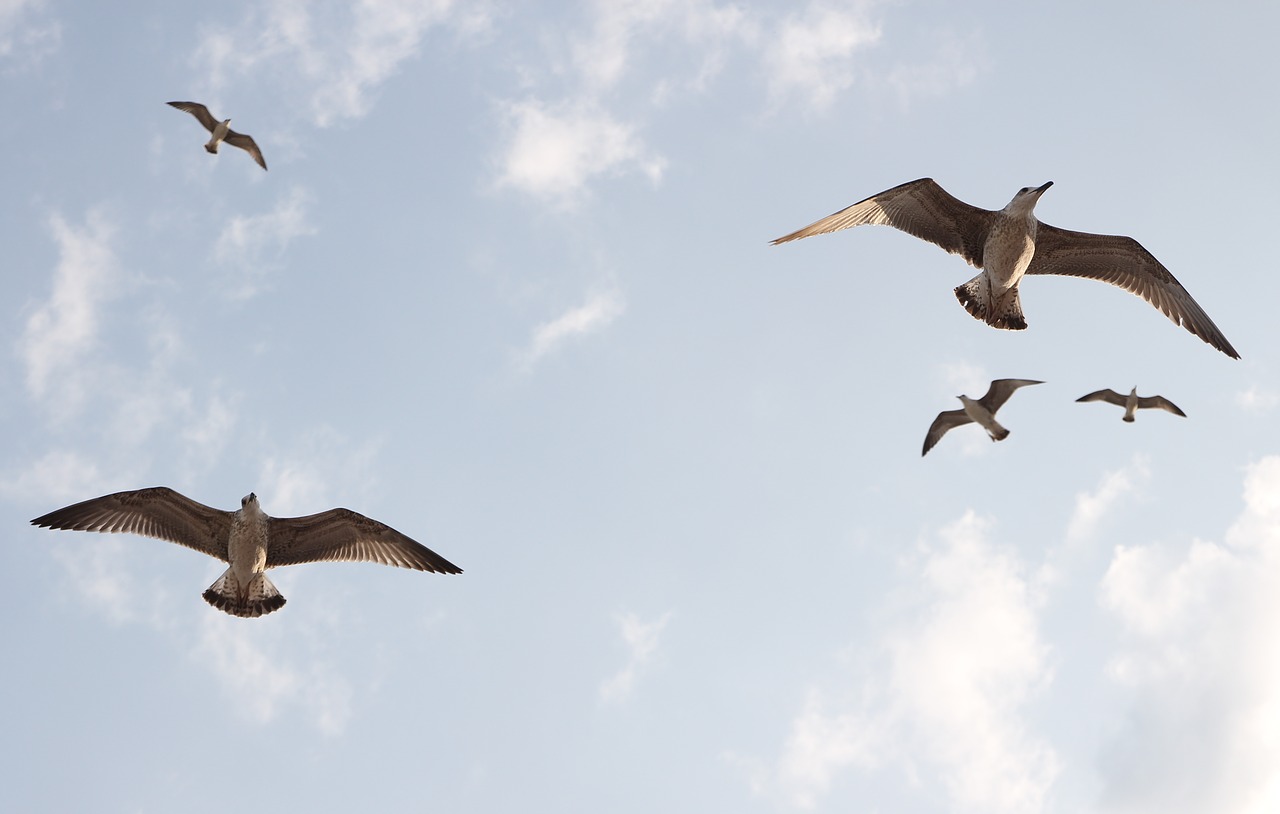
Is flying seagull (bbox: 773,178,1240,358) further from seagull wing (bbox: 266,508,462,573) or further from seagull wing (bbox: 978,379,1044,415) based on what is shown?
seagull wing (bbox: 266,508,462,573)

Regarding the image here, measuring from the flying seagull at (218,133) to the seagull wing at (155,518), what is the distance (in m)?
6.10

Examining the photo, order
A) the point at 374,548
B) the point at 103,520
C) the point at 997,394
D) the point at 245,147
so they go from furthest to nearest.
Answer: the point at 245,147, the point at 374,548, the point at 103,520, the point at 997,394

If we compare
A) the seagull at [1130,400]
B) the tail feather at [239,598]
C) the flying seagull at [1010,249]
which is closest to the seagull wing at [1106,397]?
the seagull at [1130,400]

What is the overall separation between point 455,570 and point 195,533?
11.2ft

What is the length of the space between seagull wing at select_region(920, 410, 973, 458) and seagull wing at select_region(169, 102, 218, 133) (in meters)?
11.9

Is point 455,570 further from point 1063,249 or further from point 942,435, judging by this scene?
point 1063,249

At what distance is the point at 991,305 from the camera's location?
15727mm

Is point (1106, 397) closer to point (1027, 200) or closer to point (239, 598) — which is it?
point (1027, 200)

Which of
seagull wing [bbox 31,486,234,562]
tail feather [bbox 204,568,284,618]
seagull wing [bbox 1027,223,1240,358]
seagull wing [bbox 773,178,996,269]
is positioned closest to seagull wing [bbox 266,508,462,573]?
tail feather [bbox 204,568,284,618]

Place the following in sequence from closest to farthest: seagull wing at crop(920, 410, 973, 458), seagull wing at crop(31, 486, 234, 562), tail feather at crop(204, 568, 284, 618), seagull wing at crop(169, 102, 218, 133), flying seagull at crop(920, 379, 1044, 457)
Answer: flying seagull at crop(920, 379, 1044, 457) → seagull wing at crop(920, 410, 973, 458) → seagull wing at crop(31, 486, 234, 562) → tail feather at crop(204, 568, 284, 618) → seagull wing at crop(169, 102, 218, 133)

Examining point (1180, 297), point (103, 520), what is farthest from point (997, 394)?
point (103, 520)

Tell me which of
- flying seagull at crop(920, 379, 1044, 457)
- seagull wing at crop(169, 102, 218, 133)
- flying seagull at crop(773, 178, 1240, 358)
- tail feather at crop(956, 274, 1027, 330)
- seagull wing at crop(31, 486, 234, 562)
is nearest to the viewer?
flying seagull at crop(920, 379, 1044, 457)

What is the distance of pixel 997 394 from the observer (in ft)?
42.6

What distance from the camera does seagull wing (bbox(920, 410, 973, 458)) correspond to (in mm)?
13602
